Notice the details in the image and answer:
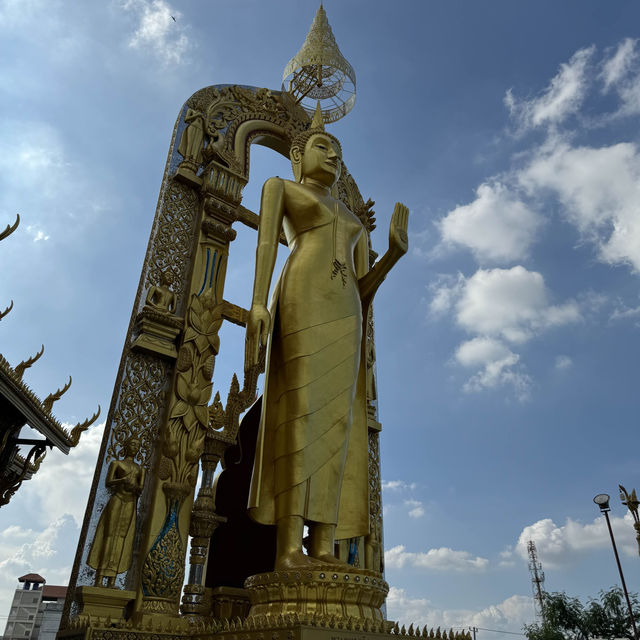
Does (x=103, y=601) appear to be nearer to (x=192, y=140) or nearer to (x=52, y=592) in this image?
(x=192, y=140)

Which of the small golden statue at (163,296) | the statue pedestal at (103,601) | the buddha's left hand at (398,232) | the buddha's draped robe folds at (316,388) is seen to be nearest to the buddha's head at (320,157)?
the buddha's draped robe folds at (316,388)

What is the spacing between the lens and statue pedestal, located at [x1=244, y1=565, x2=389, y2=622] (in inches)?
151

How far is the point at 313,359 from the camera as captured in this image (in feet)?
17.0

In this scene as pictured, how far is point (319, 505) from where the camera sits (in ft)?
15.5

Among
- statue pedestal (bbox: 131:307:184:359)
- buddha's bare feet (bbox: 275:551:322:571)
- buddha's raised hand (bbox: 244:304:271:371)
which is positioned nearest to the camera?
buddha's bare feet (bbox: 275:551:322:571)

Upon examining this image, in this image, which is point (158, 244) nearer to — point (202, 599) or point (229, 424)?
point (229, 424)

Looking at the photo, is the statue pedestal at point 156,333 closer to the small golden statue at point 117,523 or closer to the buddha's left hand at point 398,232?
the small golden statue at point 117,523

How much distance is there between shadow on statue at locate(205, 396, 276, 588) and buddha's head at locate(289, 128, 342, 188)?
316cm

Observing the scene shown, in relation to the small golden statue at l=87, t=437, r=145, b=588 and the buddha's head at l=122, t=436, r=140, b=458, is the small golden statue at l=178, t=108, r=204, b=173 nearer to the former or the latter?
the buddha's head at l=122, t=436, r=140, b=458

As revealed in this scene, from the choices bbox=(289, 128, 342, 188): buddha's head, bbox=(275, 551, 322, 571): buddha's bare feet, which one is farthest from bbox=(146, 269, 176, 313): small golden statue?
bbox=(275, 551, 322, 571): buddha's bare feet

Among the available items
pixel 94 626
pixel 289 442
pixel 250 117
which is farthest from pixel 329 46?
pixel 94 626

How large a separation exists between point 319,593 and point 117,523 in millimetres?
2192

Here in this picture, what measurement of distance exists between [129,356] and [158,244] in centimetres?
135

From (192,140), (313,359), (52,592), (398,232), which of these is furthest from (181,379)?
(52,592)
